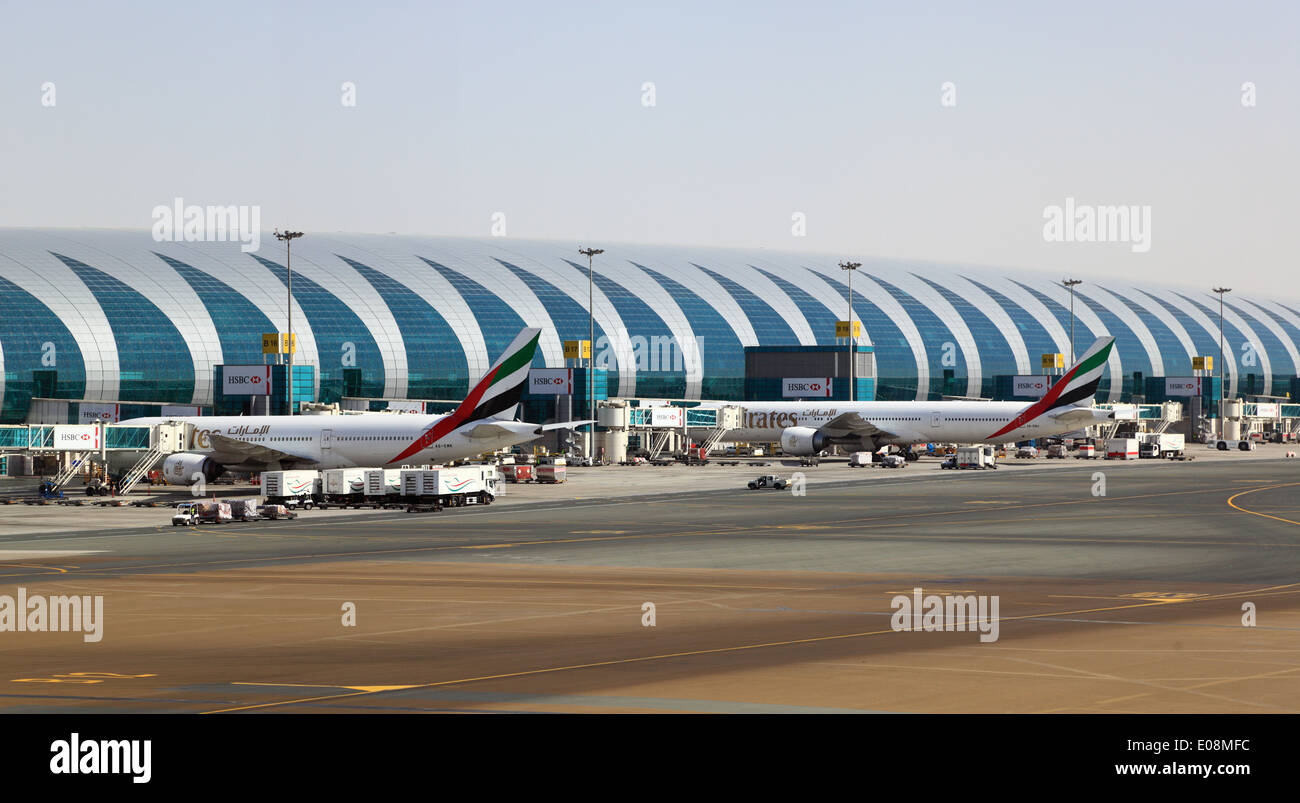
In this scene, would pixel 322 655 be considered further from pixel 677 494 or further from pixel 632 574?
pixel 677 494

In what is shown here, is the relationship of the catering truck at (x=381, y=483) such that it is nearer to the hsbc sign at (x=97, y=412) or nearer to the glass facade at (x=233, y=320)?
the hsbc sign at (x=97, y=412)

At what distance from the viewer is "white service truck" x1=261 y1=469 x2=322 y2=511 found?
55.2 meters

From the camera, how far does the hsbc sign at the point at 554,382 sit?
11150 centimetres

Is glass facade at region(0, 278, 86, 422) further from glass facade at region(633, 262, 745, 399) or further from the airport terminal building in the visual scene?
glass facade at region(633, 262, 745, 399)

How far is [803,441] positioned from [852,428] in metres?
3.86

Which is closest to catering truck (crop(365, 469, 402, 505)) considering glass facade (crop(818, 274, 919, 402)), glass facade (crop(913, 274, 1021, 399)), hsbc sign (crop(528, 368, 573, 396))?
hsbc sign (crop(528, 368, 573, 396))

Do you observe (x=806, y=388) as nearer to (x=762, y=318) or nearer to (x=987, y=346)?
(x=762, y=318)

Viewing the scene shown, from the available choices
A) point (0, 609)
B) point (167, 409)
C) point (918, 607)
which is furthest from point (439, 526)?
point (167, 409)

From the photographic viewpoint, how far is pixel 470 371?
394ft

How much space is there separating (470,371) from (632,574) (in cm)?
9067

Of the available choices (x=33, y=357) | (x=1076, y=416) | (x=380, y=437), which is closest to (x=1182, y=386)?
(x=1076, y=416)

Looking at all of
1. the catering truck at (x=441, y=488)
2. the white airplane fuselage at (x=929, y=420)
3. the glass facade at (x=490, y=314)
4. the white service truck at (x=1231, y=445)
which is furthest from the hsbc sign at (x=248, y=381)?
the white service truck at (x=1231, y=445)

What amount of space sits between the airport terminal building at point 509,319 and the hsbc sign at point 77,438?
40554 mm

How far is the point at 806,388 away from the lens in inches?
4823
